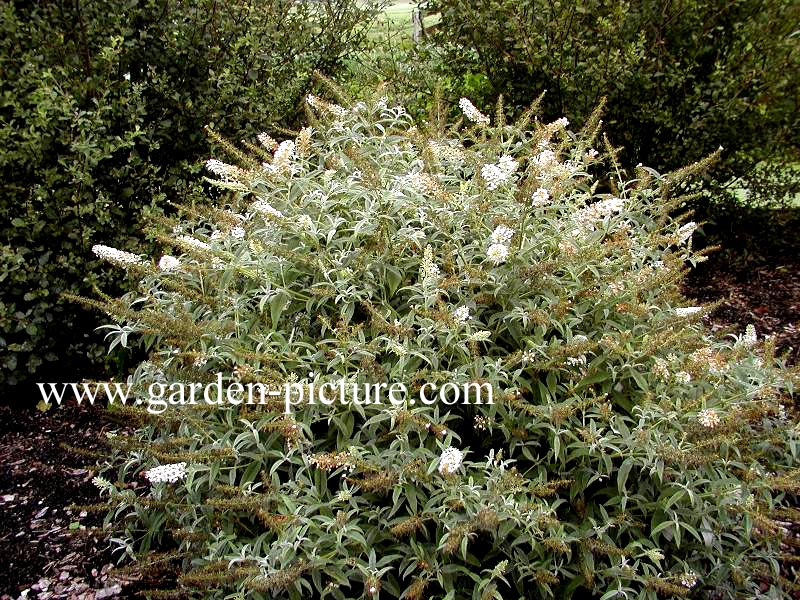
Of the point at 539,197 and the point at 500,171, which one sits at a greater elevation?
the point at 500,171

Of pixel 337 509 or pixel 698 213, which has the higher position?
pixel 698 213

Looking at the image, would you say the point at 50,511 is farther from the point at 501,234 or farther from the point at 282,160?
the point at 501,234

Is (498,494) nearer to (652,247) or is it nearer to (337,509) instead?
(337,509)

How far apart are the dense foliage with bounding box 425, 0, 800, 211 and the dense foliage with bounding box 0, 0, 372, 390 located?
61.6 inches

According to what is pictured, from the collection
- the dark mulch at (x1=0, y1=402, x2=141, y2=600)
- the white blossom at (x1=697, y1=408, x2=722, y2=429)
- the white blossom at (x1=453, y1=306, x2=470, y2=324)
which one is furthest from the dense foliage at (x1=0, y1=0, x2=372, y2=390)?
the white blossom at (x1=697, y1=408, x2=722, y2=429)

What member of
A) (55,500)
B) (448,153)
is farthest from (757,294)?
(55,500)

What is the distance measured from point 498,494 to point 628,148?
3.80 meters

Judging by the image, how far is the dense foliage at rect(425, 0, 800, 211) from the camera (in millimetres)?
4957

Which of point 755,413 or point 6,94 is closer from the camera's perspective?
point 755,413

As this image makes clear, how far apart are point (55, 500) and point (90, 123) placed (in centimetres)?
179

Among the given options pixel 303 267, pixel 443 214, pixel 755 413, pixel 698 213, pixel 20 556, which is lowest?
pixel 20 556

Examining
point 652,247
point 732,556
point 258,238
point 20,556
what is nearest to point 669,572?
point 732,556

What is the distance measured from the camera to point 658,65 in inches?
196

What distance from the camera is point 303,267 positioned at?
2635mm
